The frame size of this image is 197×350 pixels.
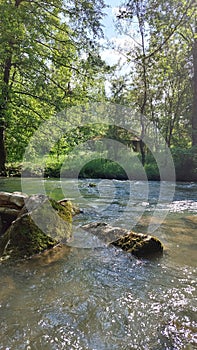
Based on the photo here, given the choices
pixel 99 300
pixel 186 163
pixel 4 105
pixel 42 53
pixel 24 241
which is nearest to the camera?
pixel 99 300

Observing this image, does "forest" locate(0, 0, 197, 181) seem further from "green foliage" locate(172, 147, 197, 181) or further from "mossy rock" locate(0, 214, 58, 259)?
"green foliage" locate(172, 147, 197, 181)

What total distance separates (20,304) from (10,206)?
8.89ft

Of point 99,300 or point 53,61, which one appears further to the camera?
point 53,61

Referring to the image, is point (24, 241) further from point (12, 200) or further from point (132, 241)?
point (132, 241)

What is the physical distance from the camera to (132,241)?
3779 millimetres

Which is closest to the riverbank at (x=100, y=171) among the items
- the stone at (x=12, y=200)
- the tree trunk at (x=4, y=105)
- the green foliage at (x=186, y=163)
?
the green foliage at (x=186, y=163)

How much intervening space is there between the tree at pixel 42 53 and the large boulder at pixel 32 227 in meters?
5.55

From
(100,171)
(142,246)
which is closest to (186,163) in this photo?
(100,171)

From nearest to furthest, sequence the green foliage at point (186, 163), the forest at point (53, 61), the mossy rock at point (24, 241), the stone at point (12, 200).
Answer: the mossy rock at point (24, 241) < the stone at point (12, 200) < the forest at point (53, 61) < the green foliage at point (186, 163)

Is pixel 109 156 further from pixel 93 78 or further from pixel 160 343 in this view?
pixel 160 343

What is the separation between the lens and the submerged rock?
3611 millimetres

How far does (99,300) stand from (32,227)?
5.44 ft

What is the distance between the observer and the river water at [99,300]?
1.88 metres

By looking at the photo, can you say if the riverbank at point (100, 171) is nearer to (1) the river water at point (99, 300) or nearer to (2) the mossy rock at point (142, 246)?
(2) the mossy rock at point (142, 246)
